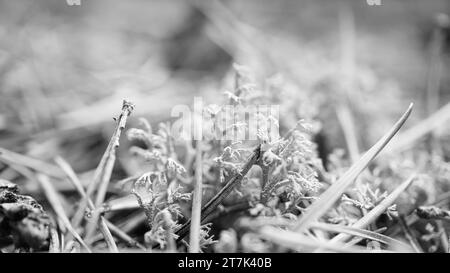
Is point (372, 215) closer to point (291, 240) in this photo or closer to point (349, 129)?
point (291, 240)

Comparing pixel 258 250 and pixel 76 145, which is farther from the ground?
pixel 76 145

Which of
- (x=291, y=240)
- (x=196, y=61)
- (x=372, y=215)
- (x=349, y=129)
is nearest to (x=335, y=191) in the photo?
(x=372, y=215)

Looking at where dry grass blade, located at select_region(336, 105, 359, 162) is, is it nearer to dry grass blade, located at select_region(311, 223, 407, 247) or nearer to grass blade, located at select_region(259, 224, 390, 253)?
dry grass blade, located at select_region(311, 223, 407, 247)

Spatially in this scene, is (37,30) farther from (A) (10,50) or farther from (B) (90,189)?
(B) (90,189)

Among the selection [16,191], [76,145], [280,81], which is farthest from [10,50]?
[280,81]

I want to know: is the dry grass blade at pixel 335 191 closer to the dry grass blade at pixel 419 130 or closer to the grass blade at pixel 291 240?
the grass blade at pixel 291 240

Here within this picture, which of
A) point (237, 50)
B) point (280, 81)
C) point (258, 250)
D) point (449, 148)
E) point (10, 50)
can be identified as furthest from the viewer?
point (237, 50)
